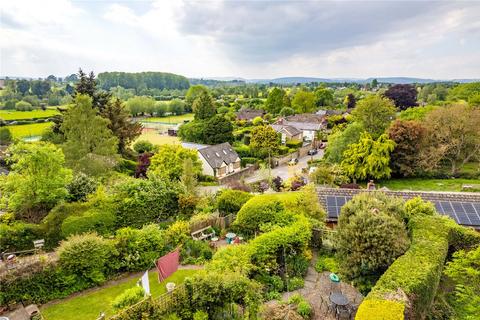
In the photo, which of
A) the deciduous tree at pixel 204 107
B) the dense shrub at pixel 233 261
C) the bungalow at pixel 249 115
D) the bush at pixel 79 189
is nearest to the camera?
the dense shrub at pixel 233 261

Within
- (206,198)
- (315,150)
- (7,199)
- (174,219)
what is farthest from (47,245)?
(315,150)

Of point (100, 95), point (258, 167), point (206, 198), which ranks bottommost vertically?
point (258, 167)

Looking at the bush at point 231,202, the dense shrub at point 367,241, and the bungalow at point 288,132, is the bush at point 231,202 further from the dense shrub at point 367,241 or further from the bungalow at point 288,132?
the bungalow at point 288,132

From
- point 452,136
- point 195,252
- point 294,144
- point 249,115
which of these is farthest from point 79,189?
point 249,115

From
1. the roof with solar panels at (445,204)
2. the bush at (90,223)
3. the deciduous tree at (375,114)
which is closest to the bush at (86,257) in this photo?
the bush at (90,223)

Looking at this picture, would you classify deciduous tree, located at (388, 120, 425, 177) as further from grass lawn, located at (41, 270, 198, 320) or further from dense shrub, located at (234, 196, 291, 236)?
grass lawn, located at (41, 270, 198, 320)

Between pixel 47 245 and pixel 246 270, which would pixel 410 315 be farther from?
pixel 47 245
